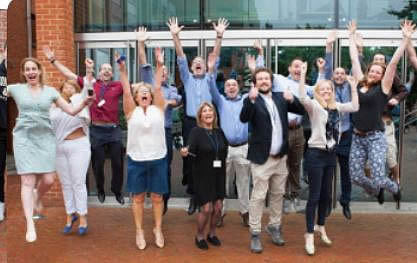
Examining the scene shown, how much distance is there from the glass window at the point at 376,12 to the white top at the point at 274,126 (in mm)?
2835

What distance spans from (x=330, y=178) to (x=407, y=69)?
9.87 feet

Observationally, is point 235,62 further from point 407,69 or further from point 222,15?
point 407,69

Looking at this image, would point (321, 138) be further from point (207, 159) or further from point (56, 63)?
point (56, 63)

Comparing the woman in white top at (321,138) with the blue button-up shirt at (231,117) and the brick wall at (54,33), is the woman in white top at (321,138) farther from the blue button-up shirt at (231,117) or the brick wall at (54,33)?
the brick wall at (54,33)

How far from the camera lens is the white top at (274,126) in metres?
5.34

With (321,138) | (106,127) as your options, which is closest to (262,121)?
(321,138)

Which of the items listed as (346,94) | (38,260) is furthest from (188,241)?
(346,94)

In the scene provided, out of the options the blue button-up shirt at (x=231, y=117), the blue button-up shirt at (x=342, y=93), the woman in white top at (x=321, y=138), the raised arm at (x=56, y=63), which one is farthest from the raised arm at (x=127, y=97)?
the blue button-up shirt at (x=342, y=93)

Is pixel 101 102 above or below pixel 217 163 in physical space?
above

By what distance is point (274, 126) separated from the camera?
5336 millimetres

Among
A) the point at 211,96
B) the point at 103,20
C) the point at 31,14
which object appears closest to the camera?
the point at 211,96

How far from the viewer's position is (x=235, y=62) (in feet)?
25.2

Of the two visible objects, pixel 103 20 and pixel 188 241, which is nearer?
pixel 188 241

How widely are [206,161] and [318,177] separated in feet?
3.95
